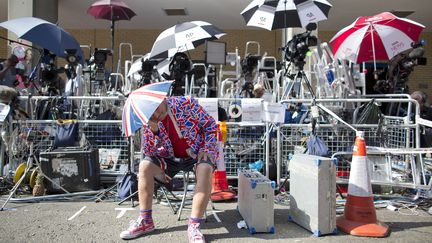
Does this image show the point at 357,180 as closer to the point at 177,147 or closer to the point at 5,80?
the point at 177,147

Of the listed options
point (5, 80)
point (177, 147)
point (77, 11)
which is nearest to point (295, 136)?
point (177, 147)

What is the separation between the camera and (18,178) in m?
5.25

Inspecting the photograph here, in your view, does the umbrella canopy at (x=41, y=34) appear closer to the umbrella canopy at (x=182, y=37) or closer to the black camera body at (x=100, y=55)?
the black camera body at (x=100, y=55)

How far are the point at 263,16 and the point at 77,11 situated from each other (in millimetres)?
8067

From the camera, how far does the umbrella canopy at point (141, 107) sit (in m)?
3.27

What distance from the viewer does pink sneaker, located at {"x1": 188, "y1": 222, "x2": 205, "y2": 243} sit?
341 centimetres

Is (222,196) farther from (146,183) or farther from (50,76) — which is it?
(50,76)

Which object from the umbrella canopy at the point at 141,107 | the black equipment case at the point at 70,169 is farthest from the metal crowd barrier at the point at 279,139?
the umbrella canopy at the point at 141,107

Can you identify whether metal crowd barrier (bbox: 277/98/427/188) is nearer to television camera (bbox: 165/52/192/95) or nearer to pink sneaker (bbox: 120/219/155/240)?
television camera (bbox: 165/52/192/95)

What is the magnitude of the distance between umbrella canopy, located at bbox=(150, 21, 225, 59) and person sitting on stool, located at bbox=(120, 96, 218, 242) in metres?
2.69

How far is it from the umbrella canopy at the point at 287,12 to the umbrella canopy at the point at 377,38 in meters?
0.83

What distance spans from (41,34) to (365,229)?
205 inches

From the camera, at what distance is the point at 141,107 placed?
130 inches

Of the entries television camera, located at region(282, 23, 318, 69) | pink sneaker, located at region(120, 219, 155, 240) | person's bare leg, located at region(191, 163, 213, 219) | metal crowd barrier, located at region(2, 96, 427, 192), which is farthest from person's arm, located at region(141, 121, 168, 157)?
television camera, located at region(282, 23, 318, 69)
